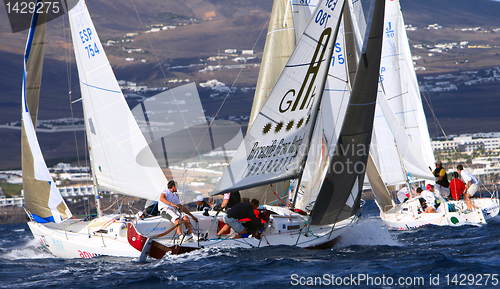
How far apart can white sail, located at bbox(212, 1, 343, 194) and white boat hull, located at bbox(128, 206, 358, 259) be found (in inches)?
39.7

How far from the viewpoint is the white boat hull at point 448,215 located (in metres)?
15.8

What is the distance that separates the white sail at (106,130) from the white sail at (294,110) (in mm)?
3549

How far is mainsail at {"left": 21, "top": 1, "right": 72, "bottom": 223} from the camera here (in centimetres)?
1313

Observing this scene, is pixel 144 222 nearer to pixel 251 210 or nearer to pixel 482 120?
pixel 251 210

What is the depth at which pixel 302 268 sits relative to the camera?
954 centimetres

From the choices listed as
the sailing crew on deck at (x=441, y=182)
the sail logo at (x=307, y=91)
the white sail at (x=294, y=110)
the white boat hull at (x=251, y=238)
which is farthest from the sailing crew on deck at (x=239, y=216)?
the sailing crew on deck at (x=441, y=182)

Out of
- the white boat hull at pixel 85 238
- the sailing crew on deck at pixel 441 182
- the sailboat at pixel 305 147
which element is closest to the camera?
the sailboat at pixel 305 147

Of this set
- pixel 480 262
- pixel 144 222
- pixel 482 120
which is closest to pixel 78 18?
pixel 144 222

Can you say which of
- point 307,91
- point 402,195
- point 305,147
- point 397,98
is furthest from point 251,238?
point 397,98

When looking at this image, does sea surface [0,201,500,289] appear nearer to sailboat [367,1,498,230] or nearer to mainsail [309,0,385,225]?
mainsail [309,0,385,225]

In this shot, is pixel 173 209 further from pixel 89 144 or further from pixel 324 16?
pixel 324 16

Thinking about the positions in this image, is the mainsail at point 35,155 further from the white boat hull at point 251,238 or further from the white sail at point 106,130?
the white boat hull at point 251,238

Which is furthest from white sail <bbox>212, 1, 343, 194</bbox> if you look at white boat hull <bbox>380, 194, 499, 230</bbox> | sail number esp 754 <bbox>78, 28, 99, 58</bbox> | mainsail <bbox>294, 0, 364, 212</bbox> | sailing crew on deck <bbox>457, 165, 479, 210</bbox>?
sailing crew on deck <bbox>457, 165, 479, 210</bbox>

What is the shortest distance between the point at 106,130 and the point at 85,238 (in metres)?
2.78
